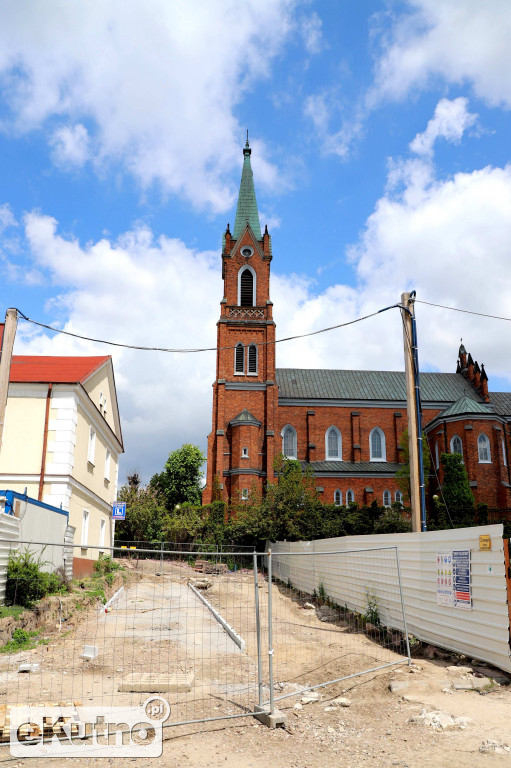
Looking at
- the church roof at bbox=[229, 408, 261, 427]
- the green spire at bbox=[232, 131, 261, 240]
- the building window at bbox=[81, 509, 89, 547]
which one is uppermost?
the green spire at bbox=[232, 131, 261, 240]

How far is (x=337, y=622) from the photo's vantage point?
14.4 m

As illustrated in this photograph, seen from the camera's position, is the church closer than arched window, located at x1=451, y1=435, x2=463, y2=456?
Yes

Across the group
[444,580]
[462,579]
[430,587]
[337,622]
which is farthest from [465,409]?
[462,579]

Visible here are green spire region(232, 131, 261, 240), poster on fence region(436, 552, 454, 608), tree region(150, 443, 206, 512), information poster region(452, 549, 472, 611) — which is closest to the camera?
information poster region(452, 549, 472, 611)

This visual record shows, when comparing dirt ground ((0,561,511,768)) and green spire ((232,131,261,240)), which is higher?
green spire ((232,131,261,240))

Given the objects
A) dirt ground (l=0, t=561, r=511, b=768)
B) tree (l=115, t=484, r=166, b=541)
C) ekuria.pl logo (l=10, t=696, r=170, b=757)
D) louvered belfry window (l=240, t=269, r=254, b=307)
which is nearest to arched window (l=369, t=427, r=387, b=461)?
louvered belfry window (l=240, t=269, r=254, b=307)

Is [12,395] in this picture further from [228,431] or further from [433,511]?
[433,511]

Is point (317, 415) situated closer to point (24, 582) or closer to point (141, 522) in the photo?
point (141, 522)

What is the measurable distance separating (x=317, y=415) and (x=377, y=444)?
Result: 5.80 metres

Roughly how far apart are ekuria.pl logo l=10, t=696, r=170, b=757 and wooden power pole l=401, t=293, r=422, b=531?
803 centimetres

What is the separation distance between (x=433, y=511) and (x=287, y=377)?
16.4 metres

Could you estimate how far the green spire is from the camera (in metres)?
49.8

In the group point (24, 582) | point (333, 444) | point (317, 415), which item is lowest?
point (24, 582)

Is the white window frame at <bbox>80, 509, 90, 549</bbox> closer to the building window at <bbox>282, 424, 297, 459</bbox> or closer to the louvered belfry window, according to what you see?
the building window at <bbox>282, 424, 297, 459</bbox>
